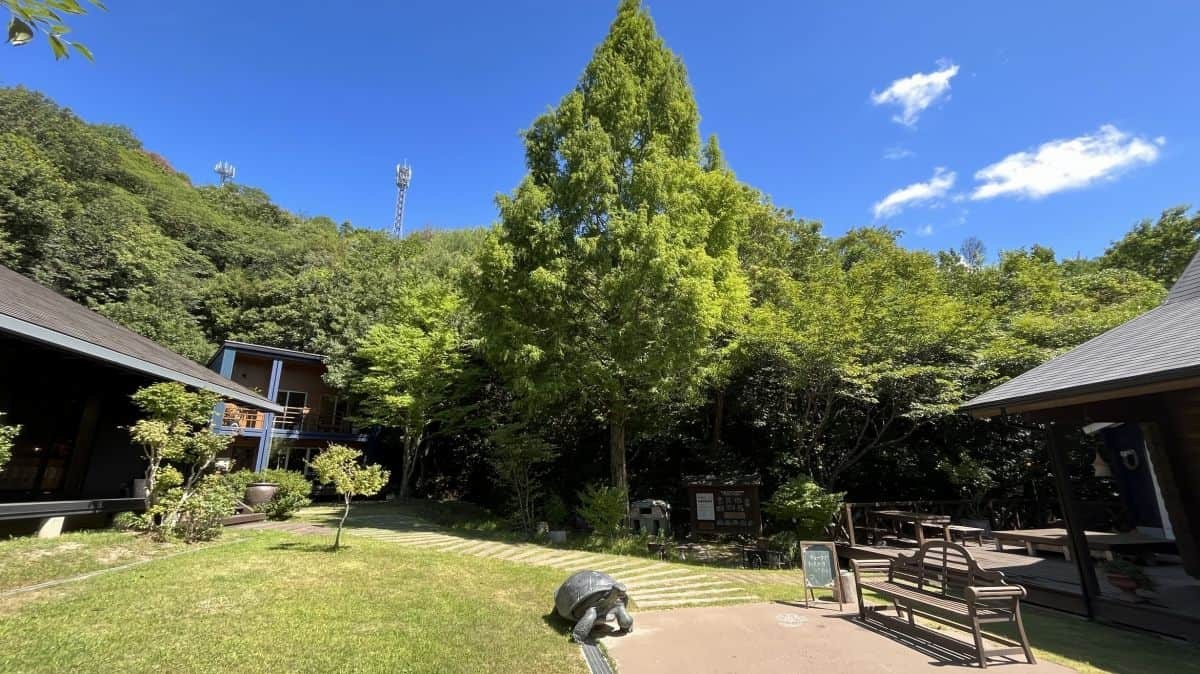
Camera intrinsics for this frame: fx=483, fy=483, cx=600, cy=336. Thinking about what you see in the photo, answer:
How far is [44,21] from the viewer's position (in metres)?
1.46

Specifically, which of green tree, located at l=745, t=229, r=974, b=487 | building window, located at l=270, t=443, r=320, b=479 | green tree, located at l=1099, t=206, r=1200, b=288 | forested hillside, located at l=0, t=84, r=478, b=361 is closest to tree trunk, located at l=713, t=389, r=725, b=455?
green tree, located at l=745, t=229, r=974, b=487

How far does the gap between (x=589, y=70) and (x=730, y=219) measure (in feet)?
18.4

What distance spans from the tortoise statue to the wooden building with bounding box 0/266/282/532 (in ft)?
24.8

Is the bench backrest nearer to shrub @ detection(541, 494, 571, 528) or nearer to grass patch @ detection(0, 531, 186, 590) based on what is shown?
shrub @ detection(541, 494, 571, 528)

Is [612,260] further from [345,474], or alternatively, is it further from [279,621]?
[279,621]

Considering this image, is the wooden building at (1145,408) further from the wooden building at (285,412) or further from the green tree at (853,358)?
the wooden building at (285,412)

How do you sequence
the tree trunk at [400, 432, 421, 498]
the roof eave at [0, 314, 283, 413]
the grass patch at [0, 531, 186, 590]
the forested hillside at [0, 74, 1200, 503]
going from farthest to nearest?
the tree trunk at [400, 432, 421, 498], the forested hillside at [0, 74, 1200, 503], the roof eave at [0, 314, 283, 413], the grass patch at [0, 531, 186, 590]

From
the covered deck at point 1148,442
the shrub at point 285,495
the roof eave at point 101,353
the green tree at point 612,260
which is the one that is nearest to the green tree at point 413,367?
the shrub at point 285,495

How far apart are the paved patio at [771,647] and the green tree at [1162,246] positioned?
27.2 m

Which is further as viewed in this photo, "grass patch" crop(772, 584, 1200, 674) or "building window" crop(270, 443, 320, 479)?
"building window" crop(270, 443, 320, 479)

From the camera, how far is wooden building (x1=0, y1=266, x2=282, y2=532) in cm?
735

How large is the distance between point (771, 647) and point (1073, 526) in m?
4.51

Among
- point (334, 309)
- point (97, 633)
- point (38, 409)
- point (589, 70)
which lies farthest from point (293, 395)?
point (97, 633)

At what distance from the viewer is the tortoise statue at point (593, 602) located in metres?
5.10
